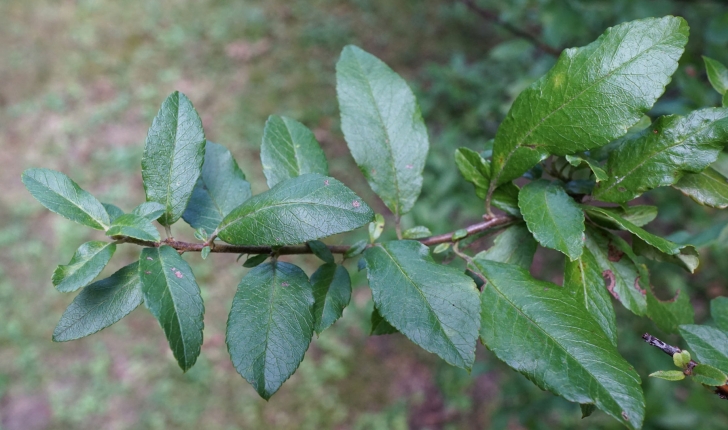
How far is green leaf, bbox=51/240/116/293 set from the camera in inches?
27.8

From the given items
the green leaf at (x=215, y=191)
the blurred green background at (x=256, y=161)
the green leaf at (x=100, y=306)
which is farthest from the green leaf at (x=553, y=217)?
the blurred green background at (x=256, y=161)

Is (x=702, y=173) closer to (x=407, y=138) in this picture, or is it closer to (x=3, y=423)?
(x=407, y=138)

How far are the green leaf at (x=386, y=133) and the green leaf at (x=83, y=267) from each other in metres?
0.46

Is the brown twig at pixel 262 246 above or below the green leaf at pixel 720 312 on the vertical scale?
above

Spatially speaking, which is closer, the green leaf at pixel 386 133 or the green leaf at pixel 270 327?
the green leaf at pixel 270 327

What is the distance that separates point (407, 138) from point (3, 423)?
3.78 meters

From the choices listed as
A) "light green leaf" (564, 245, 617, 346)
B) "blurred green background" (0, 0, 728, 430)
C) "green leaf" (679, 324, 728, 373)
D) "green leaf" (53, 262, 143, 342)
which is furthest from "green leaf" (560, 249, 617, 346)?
"blurred green background" (0, 0, 728, 430)

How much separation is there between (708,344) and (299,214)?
2.16 feet

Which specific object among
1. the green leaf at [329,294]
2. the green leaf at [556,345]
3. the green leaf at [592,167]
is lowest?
the green leaf at [329,294]

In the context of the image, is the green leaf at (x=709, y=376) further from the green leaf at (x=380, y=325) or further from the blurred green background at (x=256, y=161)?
the blurred green background at (x=256, y=161)

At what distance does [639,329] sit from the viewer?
9.95ft

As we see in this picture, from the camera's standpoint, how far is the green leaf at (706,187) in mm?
805

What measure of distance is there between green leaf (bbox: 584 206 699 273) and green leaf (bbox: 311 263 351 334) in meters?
0.43

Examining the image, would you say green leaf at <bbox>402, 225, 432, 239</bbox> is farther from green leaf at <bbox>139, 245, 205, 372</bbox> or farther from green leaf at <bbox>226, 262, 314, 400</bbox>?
green leaf at <bbox>139, 245, 205, 372</bbox>
